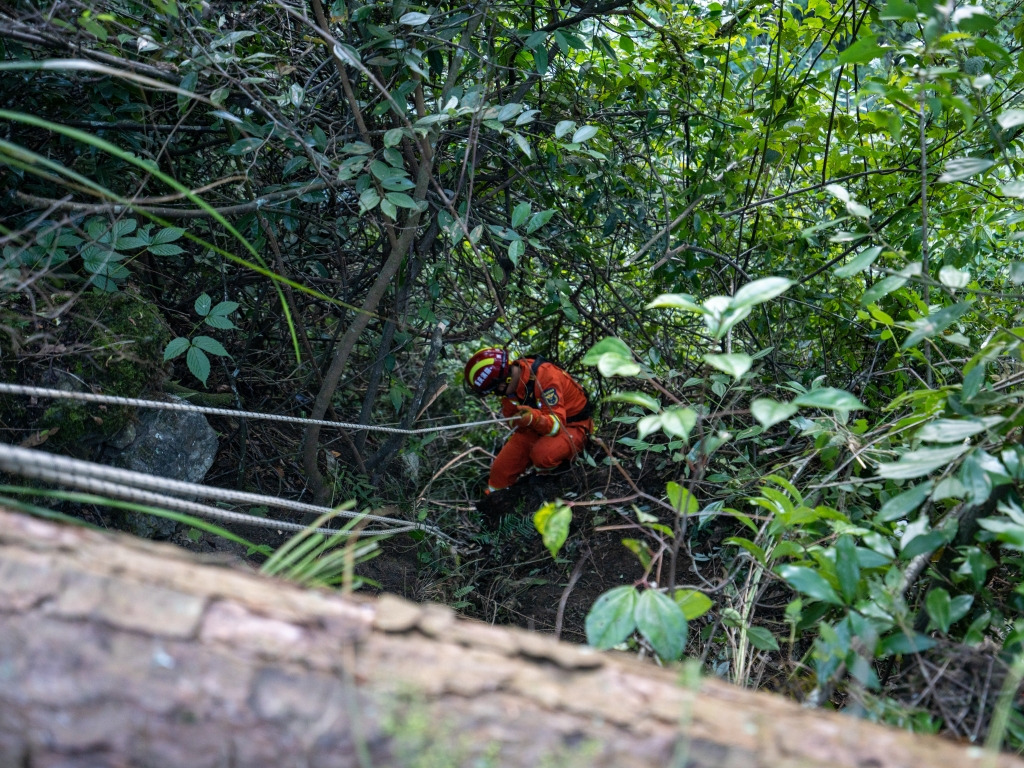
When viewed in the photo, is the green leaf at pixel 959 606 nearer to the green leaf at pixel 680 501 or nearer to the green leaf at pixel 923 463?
the green leaf at pixel 923 463

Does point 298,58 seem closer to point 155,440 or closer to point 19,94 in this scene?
point 19,94

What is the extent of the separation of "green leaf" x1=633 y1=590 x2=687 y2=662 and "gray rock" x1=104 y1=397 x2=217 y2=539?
97.3 inches

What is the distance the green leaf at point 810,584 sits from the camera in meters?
1.33

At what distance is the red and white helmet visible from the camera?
4.22 meters

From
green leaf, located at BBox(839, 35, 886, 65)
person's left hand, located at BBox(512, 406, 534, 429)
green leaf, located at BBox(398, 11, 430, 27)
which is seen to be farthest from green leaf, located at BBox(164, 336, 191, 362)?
green leaf, located at BBox(839, 35, 886, 65)

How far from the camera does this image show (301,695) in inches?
30.1

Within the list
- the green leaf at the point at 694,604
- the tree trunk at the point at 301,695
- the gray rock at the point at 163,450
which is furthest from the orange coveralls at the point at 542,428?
the tree trunk at the point at 301,695

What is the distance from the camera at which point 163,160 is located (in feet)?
10.4

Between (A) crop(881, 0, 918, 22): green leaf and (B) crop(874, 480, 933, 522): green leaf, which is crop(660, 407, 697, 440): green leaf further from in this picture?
(A) crop(881, 0, 918, 22): green leaf

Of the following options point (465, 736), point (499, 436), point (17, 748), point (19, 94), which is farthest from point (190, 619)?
point (499, 436)

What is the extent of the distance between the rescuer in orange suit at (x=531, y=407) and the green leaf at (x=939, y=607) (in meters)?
2.68

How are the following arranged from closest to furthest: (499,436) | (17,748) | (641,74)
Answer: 1. (17,748)
2. (641,74)
3. (499,436)

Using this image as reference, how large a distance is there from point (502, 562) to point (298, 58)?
2555 mm

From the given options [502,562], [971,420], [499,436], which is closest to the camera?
[971,420]
